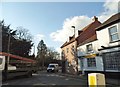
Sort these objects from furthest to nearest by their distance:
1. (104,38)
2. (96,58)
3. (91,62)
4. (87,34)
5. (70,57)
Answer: (70,57)
(87,34)
(91,62)
(96,58)
(104,38)

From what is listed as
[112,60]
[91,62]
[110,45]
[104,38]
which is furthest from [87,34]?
[112,60]

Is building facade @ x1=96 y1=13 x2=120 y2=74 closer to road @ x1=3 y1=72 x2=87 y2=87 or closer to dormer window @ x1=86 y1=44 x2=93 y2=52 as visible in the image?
dormer window @ x1=86 y1=44 x2=93 y2=52

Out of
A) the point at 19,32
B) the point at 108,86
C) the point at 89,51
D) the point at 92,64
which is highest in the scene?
the point at 19,32

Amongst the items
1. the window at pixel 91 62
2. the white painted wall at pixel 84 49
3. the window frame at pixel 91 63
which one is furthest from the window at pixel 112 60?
the window at pixel 91 62

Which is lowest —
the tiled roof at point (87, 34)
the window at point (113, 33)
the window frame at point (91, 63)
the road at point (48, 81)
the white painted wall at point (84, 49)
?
the road at point (48, 81)

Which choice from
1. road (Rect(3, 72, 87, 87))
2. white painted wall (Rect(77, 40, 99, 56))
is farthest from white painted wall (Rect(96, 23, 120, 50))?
road (Rect(3, 72, 87, 87))

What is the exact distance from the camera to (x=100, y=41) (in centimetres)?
2138

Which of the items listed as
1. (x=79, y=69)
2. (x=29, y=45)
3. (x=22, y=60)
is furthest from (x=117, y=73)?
(x=29, y=45)

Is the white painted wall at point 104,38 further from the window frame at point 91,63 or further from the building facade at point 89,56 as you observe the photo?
the window frame at point 91,63

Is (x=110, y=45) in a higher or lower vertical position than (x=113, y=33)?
lower

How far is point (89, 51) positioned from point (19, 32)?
38.0m

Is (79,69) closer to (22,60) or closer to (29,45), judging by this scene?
(22,60)

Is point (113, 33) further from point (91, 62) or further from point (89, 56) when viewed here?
point (91, 62)

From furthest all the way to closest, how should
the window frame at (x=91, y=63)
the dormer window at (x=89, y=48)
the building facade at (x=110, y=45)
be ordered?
the dormer window at (x=89, y=48) < the window frame at (x=91, y=63) < the building facade at (x=110, y=45)
